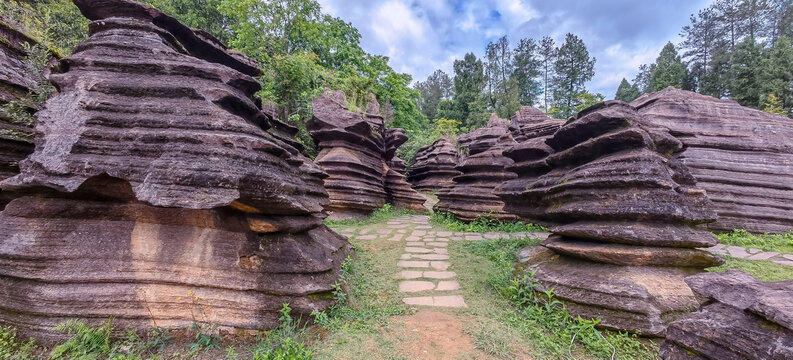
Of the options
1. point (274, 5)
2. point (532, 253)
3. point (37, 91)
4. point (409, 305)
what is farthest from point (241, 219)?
point (274, 5)

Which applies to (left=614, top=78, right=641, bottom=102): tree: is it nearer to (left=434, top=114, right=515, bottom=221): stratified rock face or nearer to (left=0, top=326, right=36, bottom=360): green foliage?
(left=434, top=114, right=515, bottom=221): stratified rock face

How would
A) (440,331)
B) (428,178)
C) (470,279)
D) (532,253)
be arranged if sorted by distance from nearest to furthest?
(440,331) < (470,279) < (532,253) < (428,178)

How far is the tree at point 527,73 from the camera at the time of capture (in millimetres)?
39312

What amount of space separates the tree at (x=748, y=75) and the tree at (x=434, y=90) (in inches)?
1180

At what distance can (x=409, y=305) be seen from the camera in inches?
108

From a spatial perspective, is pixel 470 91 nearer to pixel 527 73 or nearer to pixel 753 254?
pixel 527 73

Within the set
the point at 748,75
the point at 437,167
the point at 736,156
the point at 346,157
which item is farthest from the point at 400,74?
the point at 748,75

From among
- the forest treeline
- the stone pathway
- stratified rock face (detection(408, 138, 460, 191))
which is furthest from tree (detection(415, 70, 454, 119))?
the stone pathway

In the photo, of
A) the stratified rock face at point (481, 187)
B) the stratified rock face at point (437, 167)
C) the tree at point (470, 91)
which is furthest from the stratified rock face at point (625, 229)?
the tree at point (470, 91)

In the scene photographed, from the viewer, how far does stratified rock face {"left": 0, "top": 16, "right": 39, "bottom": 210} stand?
103 inches

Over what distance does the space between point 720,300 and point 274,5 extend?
19513 mm

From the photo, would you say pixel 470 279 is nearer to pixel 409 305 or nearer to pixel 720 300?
pixel 409 305

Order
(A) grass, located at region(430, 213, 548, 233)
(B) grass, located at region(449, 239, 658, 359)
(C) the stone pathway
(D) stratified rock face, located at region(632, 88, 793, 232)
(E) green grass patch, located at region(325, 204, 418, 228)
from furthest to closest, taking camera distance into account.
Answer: (E) green grass patch, located at region(325, 204, 418, 228) → (A) grass, located at region(430, 213, 548, 233) → (D) stratified rock face, located at region(632, 88, 793, 232) → (C) the stone pathway → (B) grass, located at region(449, 239, 658, 359)

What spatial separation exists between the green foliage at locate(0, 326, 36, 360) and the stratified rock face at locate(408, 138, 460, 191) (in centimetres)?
1300
